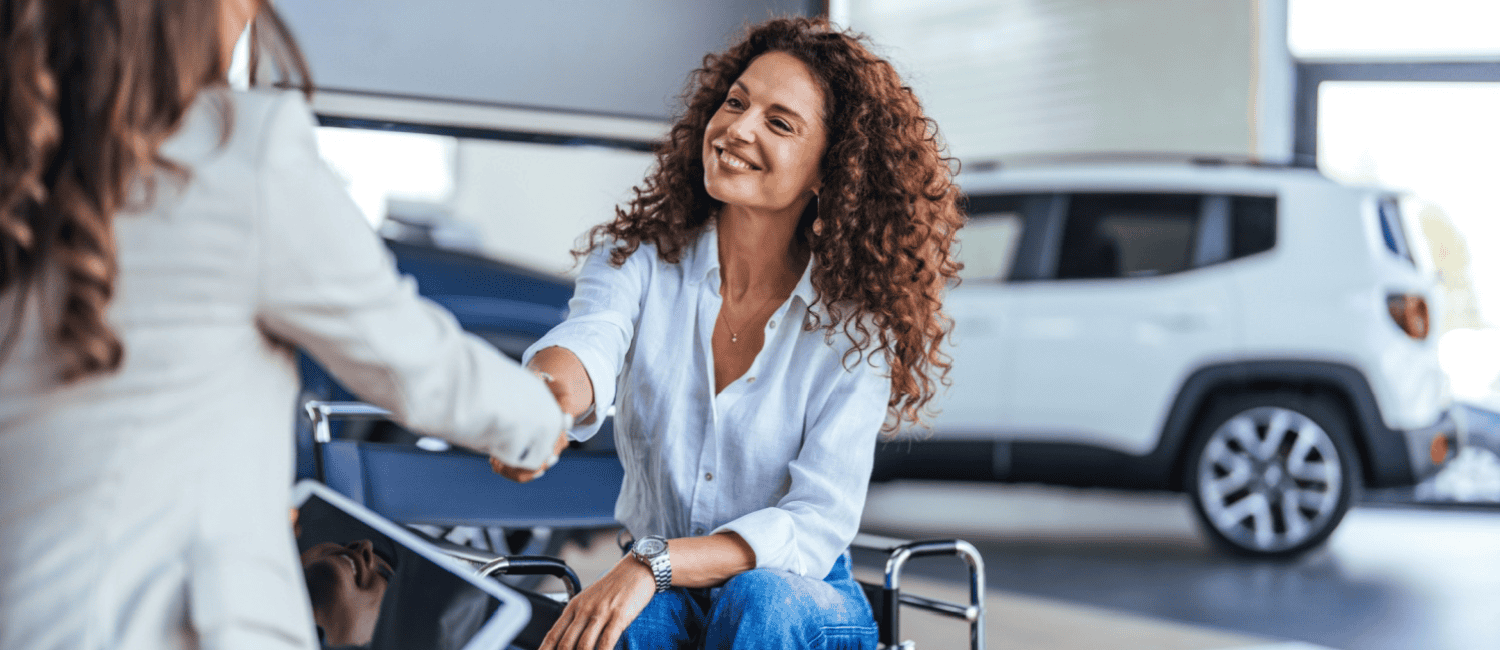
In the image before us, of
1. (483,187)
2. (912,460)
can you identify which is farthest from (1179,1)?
(483,187)

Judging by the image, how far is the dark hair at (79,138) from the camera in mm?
646

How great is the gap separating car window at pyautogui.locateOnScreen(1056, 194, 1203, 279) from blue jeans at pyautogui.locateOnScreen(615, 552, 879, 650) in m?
3.20

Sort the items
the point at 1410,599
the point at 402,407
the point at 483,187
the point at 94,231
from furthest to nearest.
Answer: the point at 1410,599, the point at 483,187, the point at 402,407, the point at 94,231

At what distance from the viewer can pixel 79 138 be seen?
26.0 inches

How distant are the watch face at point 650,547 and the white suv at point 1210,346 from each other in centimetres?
325

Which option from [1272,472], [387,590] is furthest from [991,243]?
[387,590]

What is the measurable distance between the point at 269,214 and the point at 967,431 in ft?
13.3

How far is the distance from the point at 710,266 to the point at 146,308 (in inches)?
39.1

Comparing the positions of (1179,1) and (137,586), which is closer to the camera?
(137,586)

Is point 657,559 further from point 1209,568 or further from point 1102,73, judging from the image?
point 1102,73

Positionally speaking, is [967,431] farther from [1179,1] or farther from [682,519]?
[682,519]

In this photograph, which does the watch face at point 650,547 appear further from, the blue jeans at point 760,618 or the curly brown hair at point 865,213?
the curly brown hair at point 865,213

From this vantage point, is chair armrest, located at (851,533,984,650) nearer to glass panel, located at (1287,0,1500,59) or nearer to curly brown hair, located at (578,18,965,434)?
curly brown hair, located at (578,18,965,434)

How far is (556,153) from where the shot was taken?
9.23 feet
